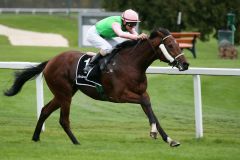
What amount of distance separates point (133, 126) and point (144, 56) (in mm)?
3386

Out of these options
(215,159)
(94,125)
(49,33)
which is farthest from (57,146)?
(49,33)

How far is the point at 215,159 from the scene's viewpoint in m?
9.55

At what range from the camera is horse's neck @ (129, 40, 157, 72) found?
10.8 m

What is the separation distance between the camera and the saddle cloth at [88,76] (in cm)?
1116

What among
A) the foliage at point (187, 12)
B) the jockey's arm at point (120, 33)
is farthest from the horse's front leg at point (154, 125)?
the foliage at point (187, 12)

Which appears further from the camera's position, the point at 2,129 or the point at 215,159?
the point at 2,129

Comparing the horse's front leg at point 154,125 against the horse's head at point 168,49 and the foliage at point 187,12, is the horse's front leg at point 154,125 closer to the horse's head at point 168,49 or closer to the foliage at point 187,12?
the horse's head at point 168,49

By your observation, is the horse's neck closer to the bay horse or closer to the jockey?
the bay horse

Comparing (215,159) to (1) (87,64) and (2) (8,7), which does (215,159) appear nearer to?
(1) (87,64)

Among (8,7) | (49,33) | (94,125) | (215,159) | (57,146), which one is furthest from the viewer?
(8,7)

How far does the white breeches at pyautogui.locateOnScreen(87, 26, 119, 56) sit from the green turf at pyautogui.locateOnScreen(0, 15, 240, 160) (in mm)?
1319

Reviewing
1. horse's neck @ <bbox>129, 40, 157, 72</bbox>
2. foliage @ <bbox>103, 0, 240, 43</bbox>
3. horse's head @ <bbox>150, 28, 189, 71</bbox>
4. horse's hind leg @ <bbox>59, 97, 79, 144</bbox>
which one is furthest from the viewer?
foliage @ <bbox>103, 0, 240, 43</bbox>

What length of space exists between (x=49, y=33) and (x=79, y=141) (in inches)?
1274

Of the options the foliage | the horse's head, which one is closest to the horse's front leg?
the horse's head
